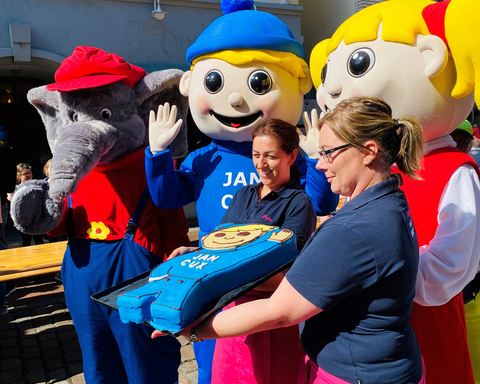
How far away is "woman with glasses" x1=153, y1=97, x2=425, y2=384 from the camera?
49.3 inches

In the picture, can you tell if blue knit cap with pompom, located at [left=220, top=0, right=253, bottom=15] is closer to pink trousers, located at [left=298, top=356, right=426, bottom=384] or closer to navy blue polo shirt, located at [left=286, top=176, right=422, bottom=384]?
navy blue polo shirt, located at [left=286, top=176, right=422, bottom=384]

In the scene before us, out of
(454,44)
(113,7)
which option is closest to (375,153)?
(454,44)

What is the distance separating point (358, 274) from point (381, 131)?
0.45 metres

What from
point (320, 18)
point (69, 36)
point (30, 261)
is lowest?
point (30, 261)

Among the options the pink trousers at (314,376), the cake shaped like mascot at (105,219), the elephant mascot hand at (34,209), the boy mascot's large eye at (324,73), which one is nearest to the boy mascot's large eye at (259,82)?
the boy mascot's large eye at (324,73)

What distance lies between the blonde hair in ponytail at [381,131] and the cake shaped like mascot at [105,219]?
1.51 meters

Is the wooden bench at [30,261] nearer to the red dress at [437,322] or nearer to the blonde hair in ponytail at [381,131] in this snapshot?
the red dress at [437,322]

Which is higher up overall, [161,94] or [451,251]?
[161,94]

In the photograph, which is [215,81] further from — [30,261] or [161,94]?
[30,261]

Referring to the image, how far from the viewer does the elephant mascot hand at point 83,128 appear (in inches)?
92.3

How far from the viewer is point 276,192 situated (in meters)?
2.05

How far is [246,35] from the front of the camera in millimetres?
2475

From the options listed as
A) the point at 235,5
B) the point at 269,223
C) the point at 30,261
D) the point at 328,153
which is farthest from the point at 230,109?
the point at 30,261

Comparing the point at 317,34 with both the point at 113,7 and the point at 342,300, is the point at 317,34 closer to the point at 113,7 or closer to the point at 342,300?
the point at 113,7
